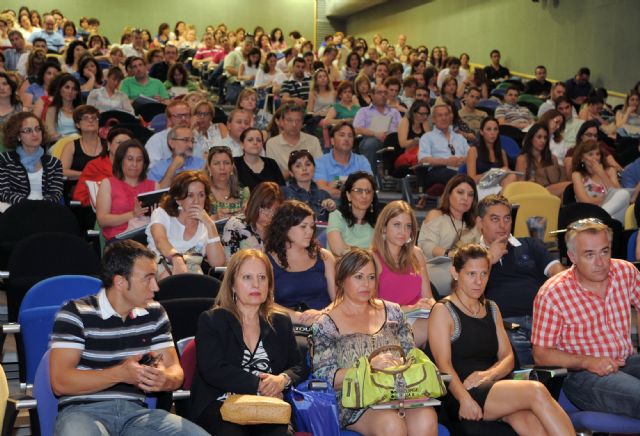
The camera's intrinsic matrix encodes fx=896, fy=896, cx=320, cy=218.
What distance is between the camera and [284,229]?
4547 mm

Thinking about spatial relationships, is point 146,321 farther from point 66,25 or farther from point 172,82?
point 66,25

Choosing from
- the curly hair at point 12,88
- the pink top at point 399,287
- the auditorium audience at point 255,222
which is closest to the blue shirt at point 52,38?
the curly hair at point 12,88

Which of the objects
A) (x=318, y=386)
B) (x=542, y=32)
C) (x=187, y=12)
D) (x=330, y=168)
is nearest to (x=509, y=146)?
(x=330, y=168)

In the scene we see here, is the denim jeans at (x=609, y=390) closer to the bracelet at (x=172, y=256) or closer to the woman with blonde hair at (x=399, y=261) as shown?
the woman with blonde hair at (x=399, y=261)

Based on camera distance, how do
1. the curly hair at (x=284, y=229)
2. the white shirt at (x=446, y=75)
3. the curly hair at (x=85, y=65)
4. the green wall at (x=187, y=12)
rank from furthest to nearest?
the green wall at (x=187, y=12) → the white shirt at (x=446, y=75) → the curly hair at (x=85, y=65) → the curly hair at (x=284, y=229)

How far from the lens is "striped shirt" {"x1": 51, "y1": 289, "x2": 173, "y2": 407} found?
327 centimetres

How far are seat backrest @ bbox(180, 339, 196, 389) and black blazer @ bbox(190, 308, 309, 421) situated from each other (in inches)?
2.7

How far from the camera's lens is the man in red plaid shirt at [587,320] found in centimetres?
397

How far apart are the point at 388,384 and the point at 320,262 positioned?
3.74ft

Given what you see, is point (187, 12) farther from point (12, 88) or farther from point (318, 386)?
point (318, 386)

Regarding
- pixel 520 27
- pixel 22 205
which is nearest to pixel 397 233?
pixel 22 205

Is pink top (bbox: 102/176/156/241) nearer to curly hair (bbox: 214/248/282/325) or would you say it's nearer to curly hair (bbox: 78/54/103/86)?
curly hair (bbox: 214/248/282/325)

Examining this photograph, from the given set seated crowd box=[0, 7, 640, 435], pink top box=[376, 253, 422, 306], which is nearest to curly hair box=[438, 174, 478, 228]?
seated crowd box=[0, 7, 640, 435]

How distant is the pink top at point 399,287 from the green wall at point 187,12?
56.1 feet
